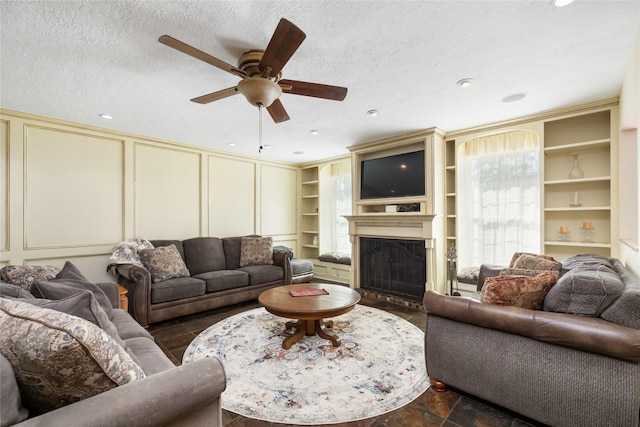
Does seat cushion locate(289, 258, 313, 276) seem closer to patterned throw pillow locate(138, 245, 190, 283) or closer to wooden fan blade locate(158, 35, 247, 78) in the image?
patterned throw pillow locate(138, 245, 190, 283)

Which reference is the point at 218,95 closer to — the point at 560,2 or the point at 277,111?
the point at 277,111

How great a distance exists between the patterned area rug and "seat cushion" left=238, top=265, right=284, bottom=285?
0.88 meters

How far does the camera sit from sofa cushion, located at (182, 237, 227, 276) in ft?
13.8

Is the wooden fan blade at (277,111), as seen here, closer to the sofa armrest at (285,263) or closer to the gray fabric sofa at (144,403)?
the gray fabric sofa at (144,403)

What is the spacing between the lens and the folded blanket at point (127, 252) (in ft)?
11.5

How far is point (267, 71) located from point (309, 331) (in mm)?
2336

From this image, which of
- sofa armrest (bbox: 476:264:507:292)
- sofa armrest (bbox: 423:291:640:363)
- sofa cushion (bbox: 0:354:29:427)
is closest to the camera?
sofa cushion (bbox: 0:354:29:427)

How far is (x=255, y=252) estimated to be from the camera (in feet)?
15.2

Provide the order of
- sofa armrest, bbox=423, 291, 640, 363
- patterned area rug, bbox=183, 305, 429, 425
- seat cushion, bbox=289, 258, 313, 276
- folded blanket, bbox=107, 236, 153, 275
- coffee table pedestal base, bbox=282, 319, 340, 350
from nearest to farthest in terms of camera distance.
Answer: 1. sofa armrest, bbox=423, 291, 640, 363
2. patterned area rug, bbox=183, 305, 429, 425
3. coffee table pedestal base, bbox=282, 319, 340, 350
4. folded blanket, bbox=107, 236, 153, 275
5. seat cushion, bbox=289, 258, 313, 276

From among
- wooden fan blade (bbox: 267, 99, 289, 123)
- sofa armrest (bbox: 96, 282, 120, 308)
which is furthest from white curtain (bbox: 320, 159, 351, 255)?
sofa armrest (bbox: 96, 282, 120, 308)

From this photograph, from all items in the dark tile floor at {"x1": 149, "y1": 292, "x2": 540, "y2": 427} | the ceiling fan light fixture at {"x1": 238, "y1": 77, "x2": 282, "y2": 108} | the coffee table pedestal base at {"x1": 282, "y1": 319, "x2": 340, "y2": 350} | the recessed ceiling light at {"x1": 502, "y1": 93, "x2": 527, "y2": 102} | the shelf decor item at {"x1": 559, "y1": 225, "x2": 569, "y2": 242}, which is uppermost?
the recessed ceiling light at {"x1": 502, "y1": 93, "x2": 527, "y2": 102}

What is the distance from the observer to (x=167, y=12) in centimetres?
168

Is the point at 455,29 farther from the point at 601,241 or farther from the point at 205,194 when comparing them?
the point at 205,194

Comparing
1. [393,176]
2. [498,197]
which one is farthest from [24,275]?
[498,197]
